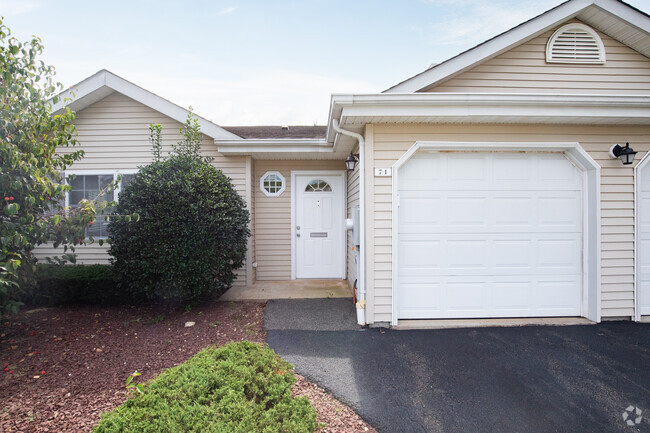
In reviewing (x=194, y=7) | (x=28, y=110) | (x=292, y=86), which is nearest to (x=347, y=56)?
(x=292, y=86)

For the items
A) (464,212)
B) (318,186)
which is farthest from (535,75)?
(318,186)

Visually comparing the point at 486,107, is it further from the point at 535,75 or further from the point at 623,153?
the point at 623,153

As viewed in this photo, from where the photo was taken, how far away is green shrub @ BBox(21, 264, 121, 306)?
488cm

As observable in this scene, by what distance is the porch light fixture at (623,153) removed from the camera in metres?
4.01

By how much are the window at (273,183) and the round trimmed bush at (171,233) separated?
1.76m

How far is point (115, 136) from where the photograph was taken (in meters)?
5.76

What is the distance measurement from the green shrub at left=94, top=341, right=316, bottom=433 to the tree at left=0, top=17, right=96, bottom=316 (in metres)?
1.92

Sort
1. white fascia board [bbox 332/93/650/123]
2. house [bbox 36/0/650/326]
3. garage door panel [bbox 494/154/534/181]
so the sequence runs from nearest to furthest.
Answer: white fascia board [bbox 332/93/650/123]
house [bbox 36/0/650/326]
garage door panel [bbox 494/154/534/181]

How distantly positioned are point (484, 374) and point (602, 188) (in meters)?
3.16

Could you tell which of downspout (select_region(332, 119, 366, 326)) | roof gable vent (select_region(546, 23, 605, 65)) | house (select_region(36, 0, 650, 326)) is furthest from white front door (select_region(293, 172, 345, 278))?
roof gable vent (select_region(546, 23, 605, 65))

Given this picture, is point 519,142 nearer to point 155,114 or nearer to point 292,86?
point 292,86

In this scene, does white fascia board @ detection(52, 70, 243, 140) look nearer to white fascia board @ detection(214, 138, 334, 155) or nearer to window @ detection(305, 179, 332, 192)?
white fascia board @ detection(214, 138, 334, 155)

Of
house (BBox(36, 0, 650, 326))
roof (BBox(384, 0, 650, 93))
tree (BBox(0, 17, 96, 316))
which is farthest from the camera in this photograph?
roof (BBox(384, 0, 650, 93))

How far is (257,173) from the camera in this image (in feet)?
21.0
